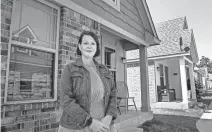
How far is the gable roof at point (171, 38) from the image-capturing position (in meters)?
8.81

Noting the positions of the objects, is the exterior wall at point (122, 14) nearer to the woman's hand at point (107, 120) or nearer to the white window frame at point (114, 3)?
the white window frame at point (114, 3)

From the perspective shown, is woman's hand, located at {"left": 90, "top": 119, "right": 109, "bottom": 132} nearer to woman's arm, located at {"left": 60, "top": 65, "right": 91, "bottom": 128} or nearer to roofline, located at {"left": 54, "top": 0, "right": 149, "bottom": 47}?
woman's arm, located at {"left": 60, "top": 65, "right": 91, "bottom": 128}

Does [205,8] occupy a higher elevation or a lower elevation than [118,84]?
higher

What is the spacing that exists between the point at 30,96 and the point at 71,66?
3.59ft

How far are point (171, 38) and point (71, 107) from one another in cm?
994

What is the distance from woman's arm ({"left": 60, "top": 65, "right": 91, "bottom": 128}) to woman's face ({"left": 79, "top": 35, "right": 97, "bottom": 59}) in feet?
1.01

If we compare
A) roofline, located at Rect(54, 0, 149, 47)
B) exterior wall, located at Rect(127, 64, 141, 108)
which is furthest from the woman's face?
exterior wall, located at Rect(127, 64, 141, 108)

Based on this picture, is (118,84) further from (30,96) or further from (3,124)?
(3,124)

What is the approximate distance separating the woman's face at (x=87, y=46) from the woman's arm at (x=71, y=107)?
309mm

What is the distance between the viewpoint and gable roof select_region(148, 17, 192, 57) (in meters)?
8.81

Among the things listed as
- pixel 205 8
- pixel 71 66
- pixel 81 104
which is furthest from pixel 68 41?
pixel 205 8

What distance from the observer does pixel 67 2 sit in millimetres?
2562

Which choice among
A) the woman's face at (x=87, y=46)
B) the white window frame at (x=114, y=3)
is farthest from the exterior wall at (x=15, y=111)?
the white window frame at (x=114, y=3)

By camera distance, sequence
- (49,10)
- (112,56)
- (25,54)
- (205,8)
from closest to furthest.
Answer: (25,54) → (49,10) → (112,56) → (205,8)
